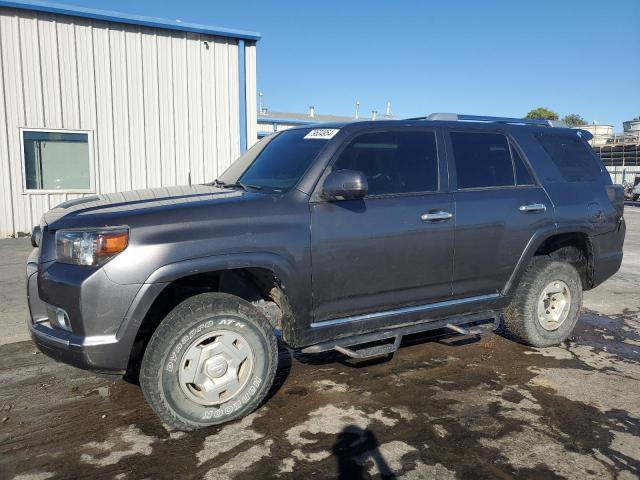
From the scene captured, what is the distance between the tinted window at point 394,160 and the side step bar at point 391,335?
1032 millimetres

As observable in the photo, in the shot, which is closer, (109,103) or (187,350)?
(187,350)

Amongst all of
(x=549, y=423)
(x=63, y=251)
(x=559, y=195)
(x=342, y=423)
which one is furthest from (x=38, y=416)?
(x=559, y=195)

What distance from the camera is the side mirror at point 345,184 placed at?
344 cm

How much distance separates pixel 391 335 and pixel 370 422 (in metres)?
0.71

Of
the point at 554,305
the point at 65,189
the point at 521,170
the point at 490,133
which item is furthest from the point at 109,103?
the point at 554,305

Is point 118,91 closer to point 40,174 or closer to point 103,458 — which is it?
point 40,174

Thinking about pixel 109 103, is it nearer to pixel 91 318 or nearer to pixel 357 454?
pixel 91 318

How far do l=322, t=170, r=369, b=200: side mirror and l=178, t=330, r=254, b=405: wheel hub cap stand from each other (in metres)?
1.12

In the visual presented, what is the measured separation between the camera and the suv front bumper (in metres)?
2.93

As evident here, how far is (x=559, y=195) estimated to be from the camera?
15.3 ft

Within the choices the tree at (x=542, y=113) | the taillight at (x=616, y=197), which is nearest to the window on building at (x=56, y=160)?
the taillight at (x=616, y=197)

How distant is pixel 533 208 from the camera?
4453 mm

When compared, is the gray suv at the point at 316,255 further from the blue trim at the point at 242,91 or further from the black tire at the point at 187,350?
the blue trim at the point at 242,91

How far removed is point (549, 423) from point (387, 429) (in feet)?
3.48
